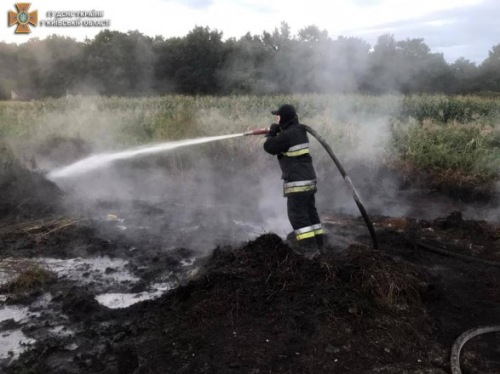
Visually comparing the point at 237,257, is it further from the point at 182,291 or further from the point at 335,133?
the point at 335,133

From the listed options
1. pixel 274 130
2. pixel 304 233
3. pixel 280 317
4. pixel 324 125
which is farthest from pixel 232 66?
pixel 280 317

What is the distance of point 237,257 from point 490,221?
5346 mm

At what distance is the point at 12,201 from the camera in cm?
730

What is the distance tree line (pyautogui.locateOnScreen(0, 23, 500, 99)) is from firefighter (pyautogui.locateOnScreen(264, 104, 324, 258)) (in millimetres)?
4122

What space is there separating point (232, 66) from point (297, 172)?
9.77m

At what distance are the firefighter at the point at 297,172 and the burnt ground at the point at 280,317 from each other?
0.75 metres

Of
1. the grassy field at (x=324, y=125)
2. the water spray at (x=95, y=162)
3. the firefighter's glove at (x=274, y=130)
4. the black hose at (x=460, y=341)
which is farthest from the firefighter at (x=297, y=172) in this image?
the grassy field at (x=324, y=125)

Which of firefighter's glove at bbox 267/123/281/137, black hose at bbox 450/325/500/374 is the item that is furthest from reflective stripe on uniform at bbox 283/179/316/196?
black hose at bbox 450/325/500/374

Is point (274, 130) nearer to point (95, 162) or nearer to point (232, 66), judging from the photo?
point (95, 162)

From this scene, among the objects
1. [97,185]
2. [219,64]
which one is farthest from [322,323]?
[219,64]

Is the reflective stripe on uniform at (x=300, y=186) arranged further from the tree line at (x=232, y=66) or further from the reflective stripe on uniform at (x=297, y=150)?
the tree line at (x=232, y=66)

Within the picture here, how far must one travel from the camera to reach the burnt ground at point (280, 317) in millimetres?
3311

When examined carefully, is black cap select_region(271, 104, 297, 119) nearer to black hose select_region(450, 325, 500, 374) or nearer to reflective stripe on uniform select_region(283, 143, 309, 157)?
reflective stripe on uniform select_region(283, 143, 309, 157)

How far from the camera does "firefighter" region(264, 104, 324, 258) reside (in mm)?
5184
